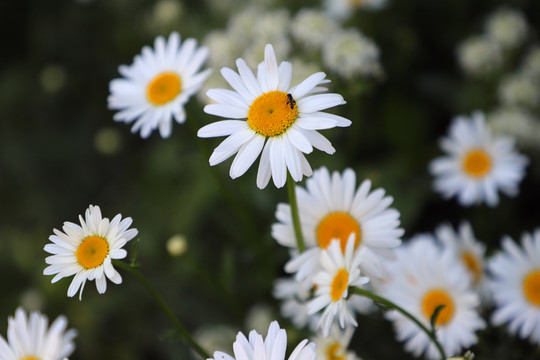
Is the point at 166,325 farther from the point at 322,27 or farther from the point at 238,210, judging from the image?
the point at 322,27

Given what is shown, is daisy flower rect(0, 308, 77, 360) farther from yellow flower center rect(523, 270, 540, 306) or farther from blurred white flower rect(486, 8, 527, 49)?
blurred white flower rect(486, 8, 527, 49)

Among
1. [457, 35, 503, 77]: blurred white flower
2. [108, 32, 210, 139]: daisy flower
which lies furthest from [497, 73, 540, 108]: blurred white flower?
[108, 32, 210, 139]: daisy flower

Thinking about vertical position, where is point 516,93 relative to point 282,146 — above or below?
above

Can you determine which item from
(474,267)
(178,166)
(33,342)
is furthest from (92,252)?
(178,166)

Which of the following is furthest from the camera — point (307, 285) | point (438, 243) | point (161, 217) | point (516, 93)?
point (161, 217)

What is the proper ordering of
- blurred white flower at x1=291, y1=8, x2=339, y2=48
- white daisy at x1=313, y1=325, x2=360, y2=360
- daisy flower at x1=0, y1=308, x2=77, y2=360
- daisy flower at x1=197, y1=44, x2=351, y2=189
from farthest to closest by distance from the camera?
1. blurred white flower at x1=291, y1=8, x2=339, y2=48
2. white daisy at x1=313, y1=325, x2=360, y2=360
3. daisy flower at x1=0, y1=308, x2=77, y2=360
4. daisy flower at x1=197, y1=44, x2=351, y2=189

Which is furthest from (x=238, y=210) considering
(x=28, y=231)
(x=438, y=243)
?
(x=28, y=231)

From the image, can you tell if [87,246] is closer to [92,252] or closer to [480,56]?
[92,252]
